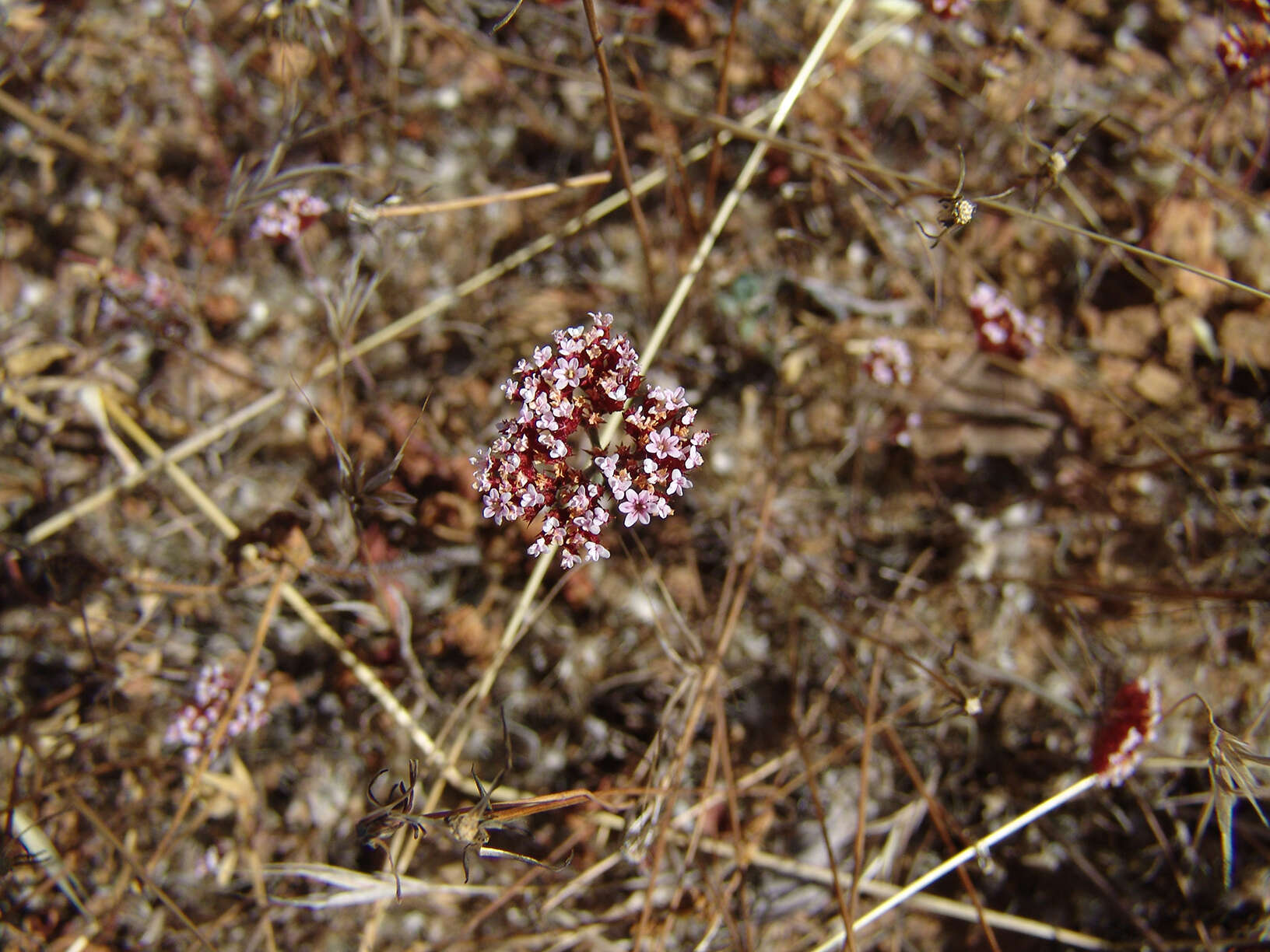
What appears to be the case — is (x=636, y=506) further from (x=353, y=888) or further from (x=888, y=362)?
(x=353, y=888)

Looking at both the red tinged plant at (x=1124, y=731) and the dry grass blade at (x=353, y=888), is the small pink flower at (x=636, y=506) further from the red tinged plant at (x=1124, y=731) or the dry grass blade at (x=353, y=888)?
the red tinged plant at (x=1124, y=731)

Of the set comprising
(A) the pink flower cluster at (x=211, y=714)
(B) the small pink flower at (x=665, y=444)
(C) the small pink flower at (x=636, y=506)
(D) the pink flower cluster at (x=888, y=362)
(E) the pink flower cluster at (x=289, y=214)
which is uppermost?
(E) the pink flower cluster at (x=289, y=214)

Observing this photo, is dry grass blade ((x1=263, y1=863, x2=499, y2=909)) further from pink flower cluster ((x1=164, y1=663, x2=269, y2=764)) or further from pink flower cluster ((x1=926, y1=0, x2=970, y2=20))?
pink flower cluster ((x1=926, y1=0, x2=970, y2=20))

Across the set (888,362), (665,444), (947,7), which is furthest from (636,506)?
(947,7)

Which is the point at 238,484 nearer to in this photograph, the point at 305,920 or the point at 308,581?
the point at 308,581

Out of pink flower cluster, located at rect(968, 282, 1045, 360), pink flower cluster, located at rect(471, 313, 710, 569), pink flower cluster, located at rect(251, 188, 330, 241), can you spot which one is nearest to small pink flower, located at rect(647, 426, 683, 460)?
pink flower cluster, located at rect(471, 313, 710, 569)

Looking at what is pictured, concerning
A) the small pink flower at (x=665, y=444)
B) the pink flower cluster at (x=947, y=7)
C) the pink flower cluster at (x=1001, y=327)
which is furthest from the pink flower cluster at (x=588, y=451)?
the pink flower cluster at (x=947, y=7)
